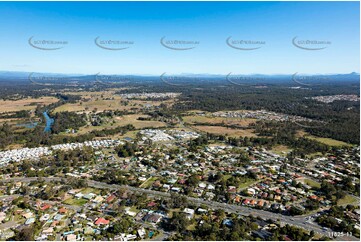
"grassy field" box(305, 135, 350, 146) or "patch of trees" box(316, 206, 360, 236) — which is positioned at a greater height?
"grassy field" box(305, 135, 350, 146)

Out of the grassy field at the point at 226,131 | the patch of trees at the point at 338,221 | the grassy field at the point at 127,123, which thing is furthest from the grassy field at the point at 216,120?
the patch of trees at the point at 338,221

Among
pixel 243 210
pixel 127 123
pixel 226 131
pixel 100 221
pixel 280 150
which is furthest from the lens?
pixel 127 123

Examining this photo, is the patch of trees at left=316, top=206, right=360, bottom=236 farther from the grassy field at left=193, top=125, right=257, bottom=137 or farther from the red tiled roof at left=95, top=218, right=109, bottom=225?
the grassy field at left=193, top=125, right=257, bottom=137

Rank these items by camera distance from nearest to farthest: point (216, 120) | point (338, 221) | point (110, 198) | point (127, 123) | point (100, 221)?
point (100, 221) < point (338, 221) < point (110, 198) < point (127, 123) < point (216, 120)

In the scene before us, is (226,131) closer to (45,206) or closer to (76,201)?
(76,201)

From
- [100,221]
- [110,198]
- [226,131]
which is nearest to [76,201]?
[110,198]

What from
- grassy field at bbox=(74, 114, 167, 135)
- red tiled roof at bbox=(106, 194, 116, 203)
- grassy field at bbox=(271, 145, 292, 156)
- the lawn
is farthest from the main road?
grassy field at bbox=(74, 114, 167, 135)

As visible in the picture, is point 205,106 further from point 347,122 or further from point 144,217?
point 144,217

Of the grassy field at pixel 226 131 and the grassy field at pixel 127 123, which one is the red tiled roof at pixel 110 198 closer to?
the grassy field at pixel 127 123

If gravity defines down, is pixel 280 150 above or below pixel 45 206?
above
